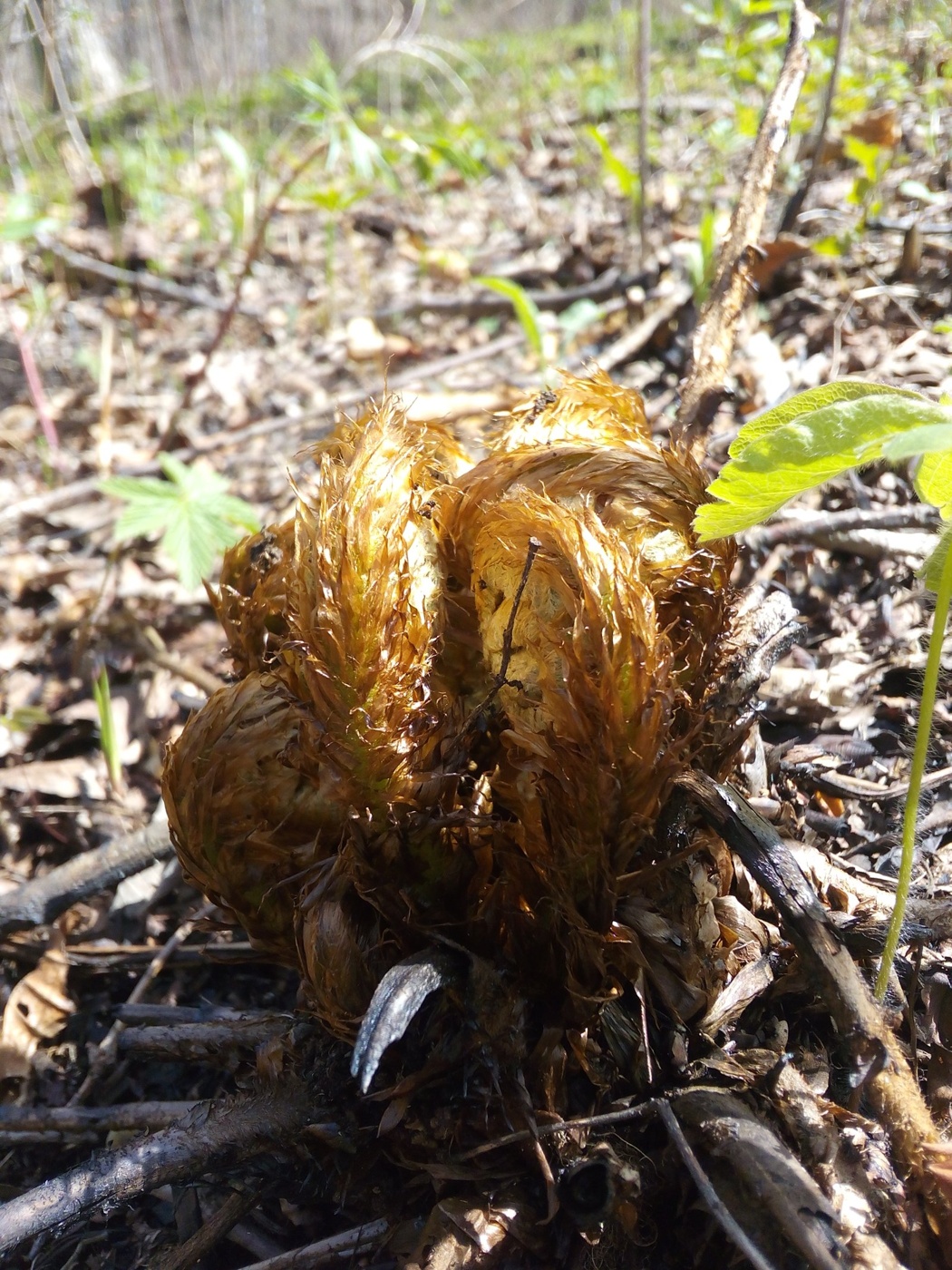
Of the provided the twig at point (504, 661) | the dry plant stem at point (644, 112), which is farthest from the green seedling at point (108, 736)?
the dry plant stem at point (644, 112)

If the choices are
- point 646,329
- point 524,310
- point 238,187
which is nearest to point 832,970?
point 524,310

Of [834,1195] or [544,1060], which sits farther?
[544,1060]

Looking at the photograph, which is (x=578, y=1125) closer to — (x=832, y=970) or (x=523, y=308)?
(x=832, y=970)

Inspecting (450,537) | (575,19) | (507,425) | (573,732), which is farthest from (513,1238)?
(575,19)

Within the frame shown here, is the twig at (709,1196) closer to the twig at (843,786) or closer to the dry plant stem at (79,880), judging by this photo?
the twig at (843,786)

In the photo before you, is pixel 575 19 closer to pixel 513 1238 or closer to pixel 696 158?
pixel 696 158

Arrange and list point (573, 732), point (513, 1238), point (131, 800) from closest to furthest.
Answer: point (573, 732) → point (513, 1238) → point (131, 800)
